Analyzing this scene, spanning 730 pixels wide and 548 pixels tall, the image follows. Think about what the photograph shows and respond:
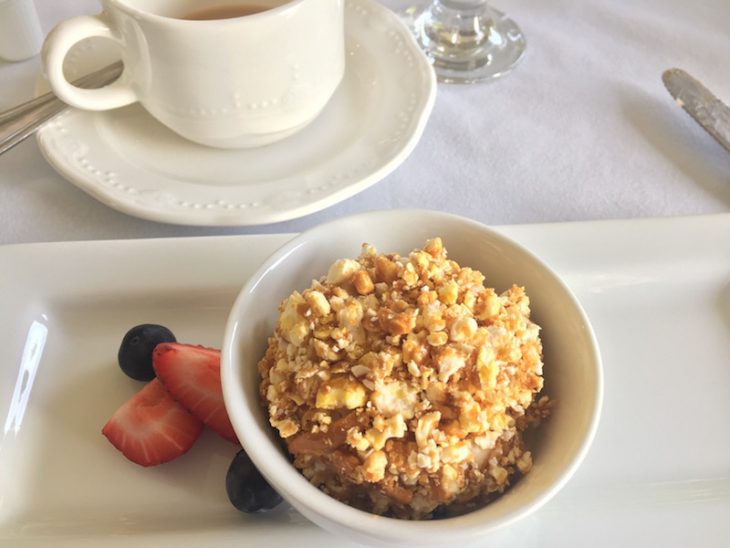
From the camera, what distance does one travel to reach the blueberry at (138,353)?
0.71 m

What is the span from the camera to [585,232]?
81cm

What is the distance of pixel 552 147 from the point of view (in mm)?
993

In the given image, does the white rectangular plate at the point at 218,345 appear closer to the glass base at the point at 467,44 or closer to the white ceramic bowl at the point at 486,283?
the white ceramic bowl at the point at 486,283

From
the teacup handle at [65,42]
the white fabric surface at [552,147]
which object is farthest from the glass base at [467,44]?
the teacup handle at [65,42]

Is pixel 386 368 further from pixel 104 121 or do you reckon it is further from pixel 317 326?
pixel 104 121

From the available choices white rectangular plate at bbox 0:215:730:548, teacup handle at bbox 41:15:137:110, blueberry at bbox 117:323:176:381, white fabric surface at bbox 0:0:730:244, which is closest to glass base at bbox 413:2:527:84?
Result: white fabric surface at bbox 0:0:730:244

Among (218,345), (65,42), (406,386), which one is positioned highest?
(65,42)

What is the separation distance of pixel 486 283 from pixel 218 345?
0.29 m

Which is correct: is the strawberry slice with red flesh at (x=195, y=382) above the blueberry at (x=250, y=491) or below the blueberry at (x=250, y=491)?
above

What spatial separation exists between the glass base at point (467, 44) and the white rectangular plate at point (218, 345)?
0.39m

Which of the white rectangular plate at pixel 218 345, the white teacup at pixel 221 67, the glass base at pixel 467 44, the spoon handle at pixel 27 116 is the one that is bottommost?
the white rectangular plate at pixel 218 345

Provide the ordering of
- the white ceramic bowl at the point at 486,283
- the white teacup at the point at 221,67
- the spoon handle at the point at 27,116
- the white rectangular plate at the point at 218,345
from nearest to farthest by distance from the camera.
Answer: the white ceramic bowl at the point at 486,283
the white rectangular plate at the point at 218,345
the white teacup at the point at 221,67
the spoon handle at the point at 27,116

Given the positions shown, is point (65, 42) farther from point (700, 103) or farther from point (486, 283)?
point (700, 103)

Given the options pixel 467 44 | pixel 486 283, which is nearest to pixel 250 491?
pixel 486 283
